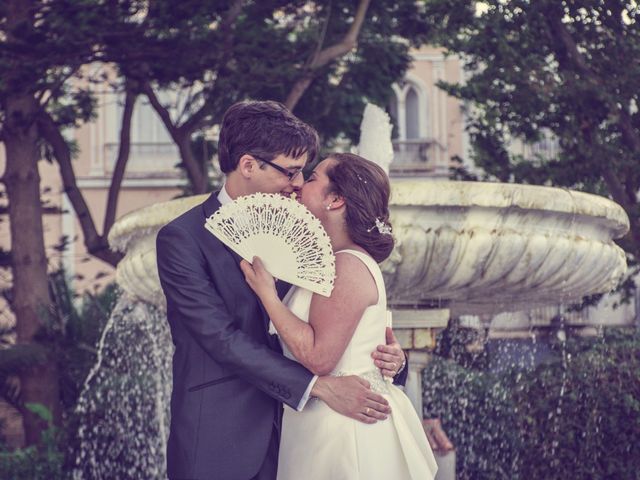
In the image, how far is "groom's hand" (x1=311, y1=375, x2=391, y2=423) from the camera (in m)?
2.80

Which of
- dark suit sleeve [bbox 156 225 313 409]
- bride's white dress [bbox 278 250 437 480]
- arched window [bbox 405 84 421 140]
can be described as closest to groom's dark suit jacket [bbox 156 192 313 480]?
dark suit sleeve [bbox 156 225 313 409]

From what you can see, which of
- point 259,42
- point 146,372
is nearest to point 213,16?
point 259,42

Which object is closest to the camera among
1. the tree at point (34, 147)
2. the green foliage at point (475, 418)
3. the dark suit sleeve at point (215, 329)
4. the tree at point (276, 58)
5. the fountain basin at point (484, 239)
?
the dark suit sleeve at point (215, 329)

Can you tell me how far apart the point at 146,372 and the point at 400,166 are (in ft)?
54.1

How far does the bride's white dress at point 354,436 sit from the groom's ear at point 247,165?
Answer: 337 millimetres

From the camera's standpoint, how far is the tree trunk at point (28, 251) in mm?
9055

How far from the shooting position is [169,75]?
28.2 feet

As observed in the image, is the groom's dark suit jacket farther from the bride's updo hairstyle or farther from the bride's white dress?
the bride's updo hairstyle

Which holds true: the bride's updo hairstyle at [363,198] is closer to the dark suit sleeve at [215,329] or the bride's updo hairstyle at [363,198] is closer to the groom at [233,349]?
the groom at [233,349]

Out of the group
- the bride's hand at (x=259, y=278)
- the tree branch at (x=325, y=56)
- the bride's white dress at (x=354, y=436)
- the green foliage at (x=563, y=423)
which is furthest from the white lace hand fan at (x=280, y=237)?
the tree branch at (x=325, y=56)

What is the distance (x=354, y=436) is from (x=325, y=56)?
23.4ft

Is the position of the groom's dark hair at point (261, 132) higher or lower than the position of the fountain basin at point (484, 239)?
higher

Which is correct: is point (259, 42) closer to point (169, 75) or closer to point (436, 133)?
point (169, 75)

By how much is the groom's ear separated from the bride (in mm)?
173
